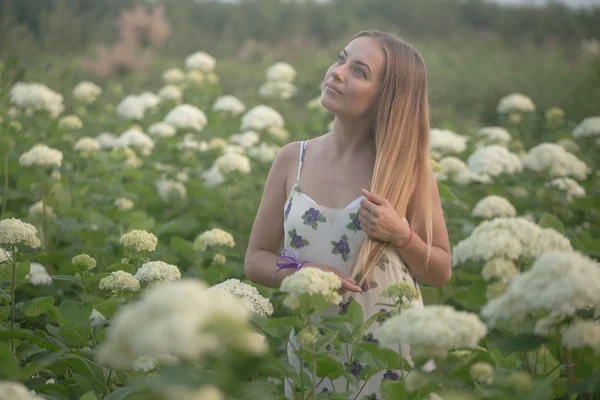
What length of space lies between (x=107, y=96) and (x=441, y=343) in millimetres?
7450

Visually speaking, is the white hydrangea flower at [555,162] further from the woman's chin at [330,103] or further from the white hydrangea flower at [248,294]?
the white hydrangea flower at [248,294]

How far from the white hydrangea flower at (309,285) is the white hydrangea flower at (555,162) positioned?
2.68 m

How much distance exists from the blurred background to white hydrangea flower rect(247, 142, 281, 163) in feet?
6.76

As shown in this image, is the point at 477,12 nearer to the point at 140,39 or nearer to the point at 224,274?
the point at 140,39

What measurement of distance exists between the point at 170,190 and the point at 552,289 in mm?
3376

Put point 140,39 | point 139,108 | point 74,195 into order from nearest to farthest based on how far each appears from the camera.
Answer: point 74,195, point 139,108, point 140,39

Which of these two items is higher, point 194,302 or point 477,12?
point 477,12

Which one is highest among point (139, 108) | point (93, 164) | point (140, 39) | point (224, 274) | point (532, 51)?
point (532, 51)

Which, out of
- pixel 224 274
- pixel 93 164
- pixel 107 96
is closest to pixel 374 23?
pixel 107 96

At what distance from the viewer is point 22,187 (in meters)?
3.64

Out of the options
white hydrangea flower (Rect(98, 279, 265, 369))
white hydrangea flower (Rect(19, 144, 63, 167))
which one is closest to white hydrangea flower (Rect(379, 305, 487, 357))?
white hydrangea flower (Rect(98, 279, 265, 369))

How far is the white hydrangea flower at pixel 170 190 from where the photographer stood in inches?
174

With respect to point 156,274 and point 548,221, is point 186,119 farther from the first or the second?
point 156,274

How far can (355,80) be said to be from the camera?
246 centimetres
